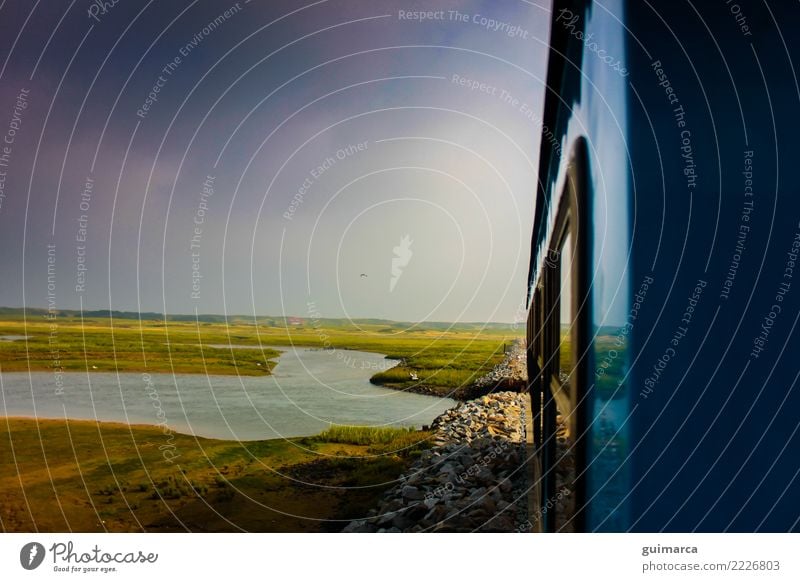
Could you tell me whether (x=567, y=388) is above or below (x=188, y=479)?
above

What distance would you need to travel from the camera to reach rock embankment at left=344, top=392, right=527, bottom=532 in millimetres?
4098

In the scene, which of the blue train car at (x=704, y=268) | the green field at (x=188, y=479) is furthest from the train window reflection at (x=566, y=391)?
the green field at (x=188, y=479)

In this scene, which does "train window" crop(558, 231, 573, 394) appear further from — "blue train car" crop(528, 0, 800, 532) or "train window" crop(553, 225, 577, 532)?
"blue train car" crop(528, 0, 800, 532)

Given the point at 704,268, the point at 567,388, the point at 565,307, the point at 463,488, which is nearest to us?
the point at 704,268

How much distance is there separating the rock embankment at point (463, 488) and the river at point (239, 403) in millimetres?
2003

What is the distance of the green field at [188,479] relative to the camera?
538cm

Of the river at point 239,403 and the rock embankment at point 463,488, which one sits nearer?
the rock embankment at point 463,488

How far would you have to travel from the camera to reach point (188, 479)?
7008 mm

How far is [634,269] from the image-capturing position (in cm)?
92

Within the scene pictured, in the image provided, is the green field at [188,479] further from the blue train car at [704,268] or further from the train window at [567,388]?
the blue train car at [704,268]

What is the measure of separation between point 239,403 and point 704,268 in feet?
35.8

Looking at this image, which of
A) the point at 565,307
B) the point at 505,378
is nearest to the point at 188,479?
the point at 565,307

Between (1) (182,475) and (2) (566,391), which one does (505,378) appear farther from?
(2) (566,391)
